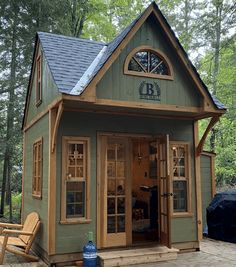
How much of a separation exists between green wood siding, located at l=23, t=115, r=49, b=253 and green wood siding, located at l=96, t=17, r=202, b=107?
1583 millimetres

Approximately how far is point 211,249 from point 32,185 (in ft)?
13.8

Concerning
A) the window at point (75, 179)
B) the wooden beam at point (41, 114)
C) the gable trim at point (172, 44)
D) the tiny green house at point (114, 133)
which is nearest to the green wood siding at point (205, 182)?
the tiny green house at point (114, 133)

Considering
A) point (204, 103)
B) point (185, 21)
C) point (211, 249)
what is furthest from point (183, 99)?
point (185, 21)

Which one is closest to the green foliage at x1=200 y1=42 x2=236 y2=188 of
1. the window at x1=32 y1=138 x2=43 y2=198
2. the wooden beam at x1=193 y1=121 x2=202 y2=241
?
the wooden beam at x1=193 y1=121 x2=202 y2=241

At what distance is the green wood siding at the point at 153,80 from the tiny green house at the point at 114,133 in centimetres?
2

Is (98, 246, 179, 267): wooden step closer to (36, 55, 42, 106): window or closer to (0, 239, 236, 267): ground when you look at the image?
(0, 239, 236, 267): ground

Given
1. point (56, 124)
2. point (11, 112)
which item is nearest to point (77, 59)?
point (56, 124)

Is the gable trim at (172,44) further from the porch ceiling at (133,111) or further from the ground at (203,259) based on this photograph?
the ground at (203,259)

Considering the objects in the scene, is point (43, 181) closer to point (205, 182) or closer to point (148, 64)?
point (148, 64)

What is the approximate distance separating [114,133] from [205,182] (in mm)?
3651

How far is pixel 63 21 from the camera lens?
12023mm

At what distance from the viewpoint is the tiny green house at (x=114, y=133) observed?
5.72 meters

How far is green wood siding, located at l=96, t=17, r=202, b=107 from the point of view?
5.81 meters

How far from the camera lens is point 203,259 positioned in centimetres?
600
